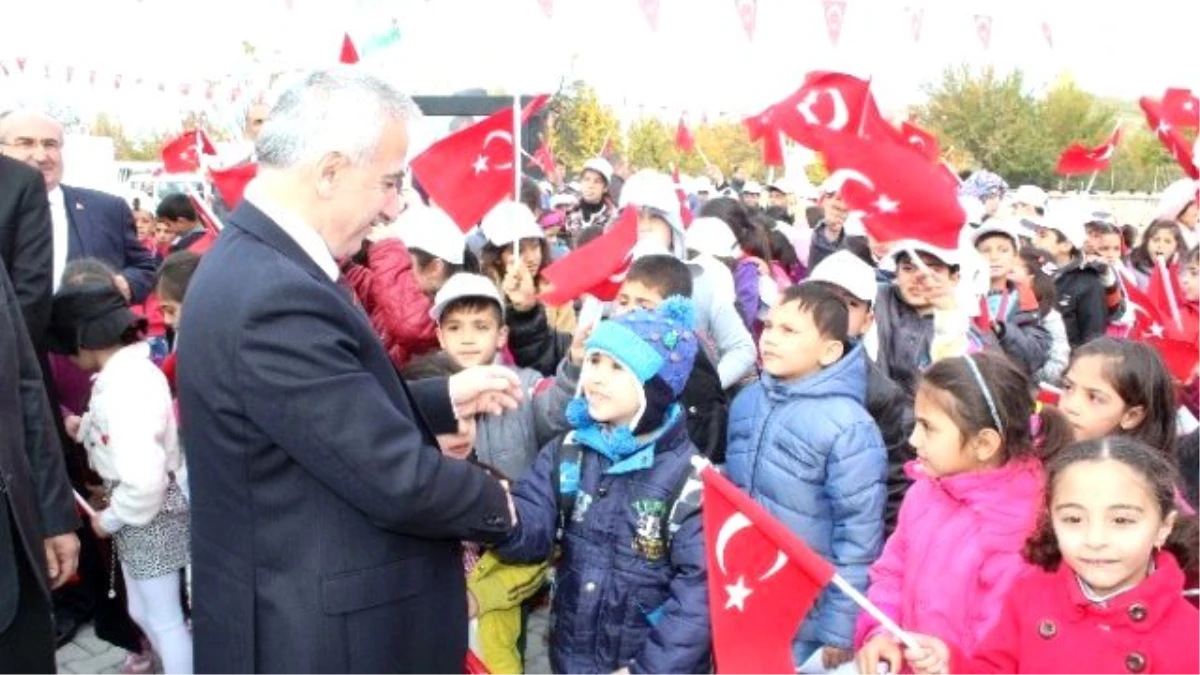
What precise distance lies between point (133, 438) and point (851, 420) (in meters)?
2.20

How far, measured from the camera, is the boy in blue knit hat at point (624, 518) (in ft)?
8.89

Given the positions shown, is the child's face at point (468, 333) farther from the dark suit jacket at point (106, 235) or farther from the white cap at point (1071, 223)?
the white cap at point (1071, 223)

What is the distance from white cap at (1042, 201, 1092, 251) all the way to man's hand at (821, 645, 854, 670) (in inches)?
231

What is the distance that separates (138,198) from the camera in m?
12.4

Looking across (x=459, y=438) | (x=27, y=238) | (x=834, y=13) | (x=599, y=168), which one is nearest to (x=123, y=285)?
(x=27, y=238)

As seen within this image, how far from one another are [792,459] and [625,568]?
27.1 inches

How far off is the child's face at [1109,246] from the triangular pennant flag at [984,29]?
3.54 meters

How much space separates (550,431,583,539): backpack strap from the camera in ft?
9.52

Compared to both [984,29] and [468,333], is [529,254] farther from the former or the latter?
[984,29]

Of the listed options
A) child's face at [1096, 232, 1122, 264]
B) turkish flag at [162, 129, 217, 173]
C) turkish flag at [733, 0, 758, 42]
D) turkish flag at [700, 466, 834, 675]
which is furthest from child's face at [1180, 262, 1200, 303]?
turkish flag at [162, 129, 217, 173]

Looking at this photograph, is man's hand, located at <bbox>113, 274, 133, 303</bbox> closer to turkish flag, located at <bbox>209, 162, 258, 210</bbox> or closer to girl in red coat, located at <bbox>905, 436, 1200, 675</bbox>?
turkish flag, located at <bbox>209, 162, 258, 210</bbox>

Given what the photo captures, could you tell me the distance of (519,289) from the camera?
4379 millimetres

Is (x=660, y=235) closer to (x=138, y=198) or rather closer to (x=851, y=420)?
(x=851, y=420)

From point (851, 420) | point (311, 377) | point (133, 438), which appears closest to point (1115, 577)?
point (851, 420)
